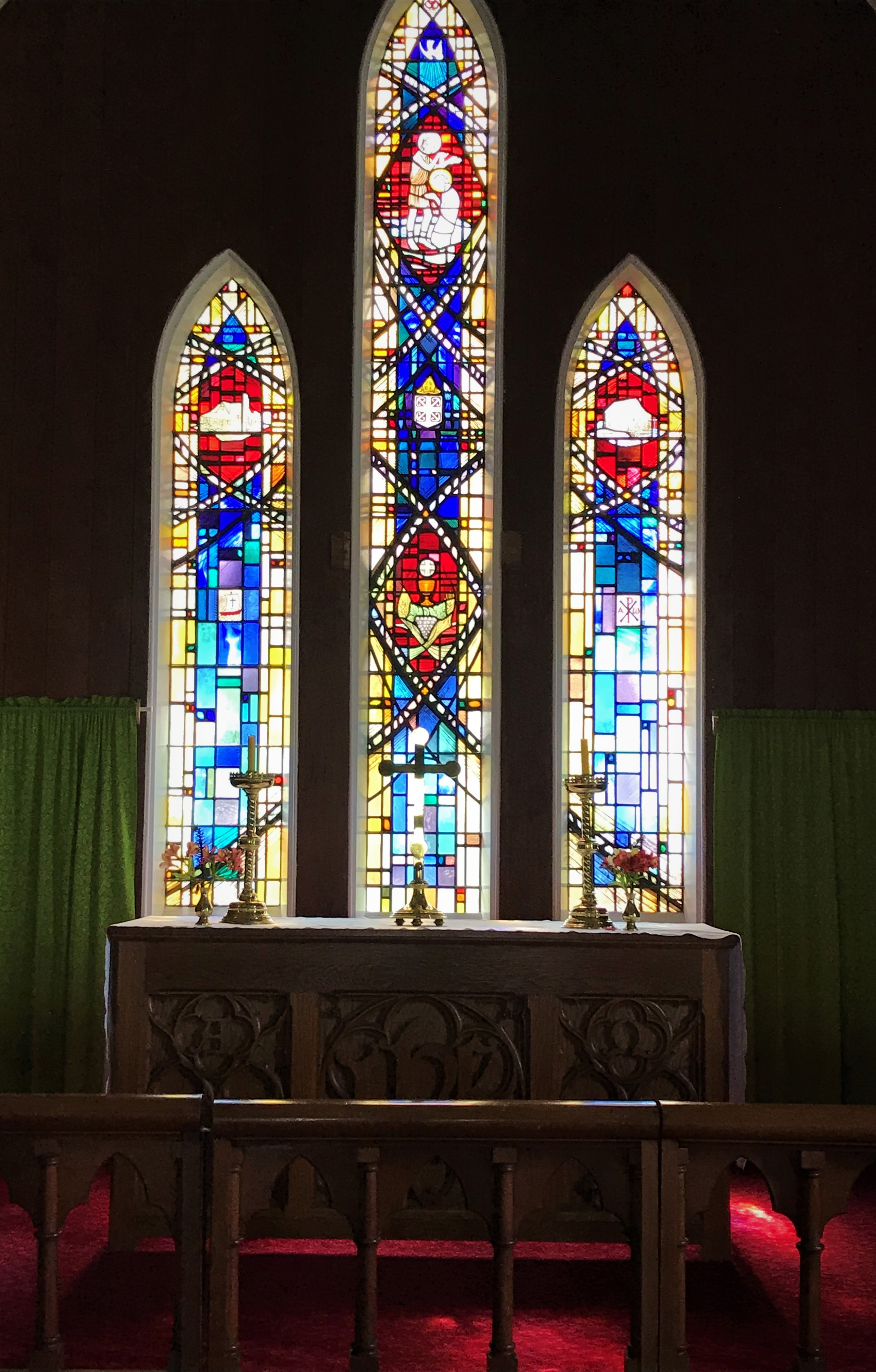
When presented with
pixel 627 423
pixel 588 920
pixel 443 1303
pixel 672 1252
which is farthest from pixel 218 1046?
pixel 627 423

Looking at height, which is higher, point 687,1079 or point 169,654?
point 169,654

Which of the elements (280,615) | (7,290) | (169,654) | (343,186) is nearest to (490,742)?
(280,615)

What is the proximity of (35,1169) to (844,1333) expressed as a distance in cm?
244

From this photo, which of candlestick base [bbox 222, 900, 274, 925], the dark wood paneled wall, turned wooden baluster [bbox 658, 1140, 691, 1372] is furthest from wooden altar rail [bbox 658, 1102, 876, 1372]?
the dark wood paneled wall

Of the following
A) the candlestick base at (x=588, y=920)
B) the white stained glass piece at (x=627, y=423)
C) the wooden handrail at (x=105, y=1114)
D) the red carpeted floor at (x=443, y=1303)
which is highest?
the white stained glass piece at (x=627, y=423)

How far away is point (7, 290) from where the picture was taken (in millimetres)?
6055

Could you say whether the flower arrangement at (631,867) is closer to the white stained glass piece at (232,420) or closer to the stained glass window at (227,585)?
the stained glass window at (227,585)

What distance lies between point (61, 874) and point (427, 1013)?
2125 mm

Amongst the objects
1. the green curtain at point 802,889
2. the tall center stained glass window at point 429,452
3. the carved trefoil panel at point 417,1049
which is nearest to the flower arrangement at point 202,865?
the carved trefoil panel at point 417,1049

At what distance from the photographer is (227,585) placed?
6.09 m

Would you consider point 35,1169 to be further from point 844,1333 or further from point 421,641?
point 421,641

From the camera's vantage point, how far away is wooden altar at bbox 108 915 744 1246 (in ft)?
14.9

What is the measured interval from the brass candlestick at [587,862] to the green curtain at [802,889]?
2.78 ft

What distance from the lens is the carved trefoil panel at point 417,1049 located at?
4.56 meters
